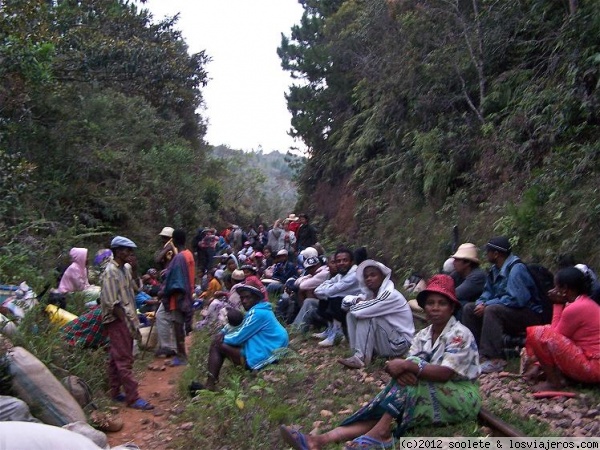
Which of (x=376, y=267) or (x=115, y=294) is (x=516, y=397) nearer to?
(x=376, y=267)

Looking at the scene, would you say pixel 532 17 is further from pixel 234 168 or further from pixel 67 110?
pixel 234 168

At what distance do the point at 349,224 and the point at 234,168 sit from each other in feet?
75.0

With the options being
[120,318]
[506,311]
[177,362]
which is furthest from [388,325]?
[177,362]

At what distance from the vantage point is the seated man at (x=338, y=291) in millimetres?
8516

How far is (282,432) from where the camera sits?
4539mm

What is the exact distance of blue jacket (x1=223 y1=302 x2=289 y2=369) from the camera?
23.6 ft

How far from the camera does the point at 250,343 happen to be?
286 inches

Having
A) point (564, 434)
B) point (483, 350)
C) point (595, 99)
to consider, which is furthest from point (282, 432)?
point (595, 99)

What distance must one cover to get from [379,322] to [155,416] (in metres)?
2.59

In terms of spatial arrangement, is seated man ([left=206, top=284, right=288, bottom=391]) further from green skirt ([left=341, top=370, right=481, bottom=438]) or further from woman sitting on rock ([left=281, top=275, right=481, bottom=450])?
green skirt ([left=341, top=370, right=481, bottom=438])

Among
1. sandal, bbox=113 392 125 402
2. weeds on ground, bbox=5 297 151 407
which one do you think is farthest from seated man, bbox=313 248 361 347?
weeds on ground, bbox=5 297 151 407

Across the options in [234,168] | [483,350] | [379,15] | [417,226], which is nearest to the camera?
[483,350]

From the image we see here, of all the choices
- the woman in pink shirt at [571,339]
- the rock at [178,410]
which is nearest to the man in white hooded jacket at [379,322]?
the woman in pink shirt at [571,339]

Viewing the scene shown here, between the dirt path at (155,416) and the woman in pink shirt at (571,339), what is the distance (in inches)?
131
